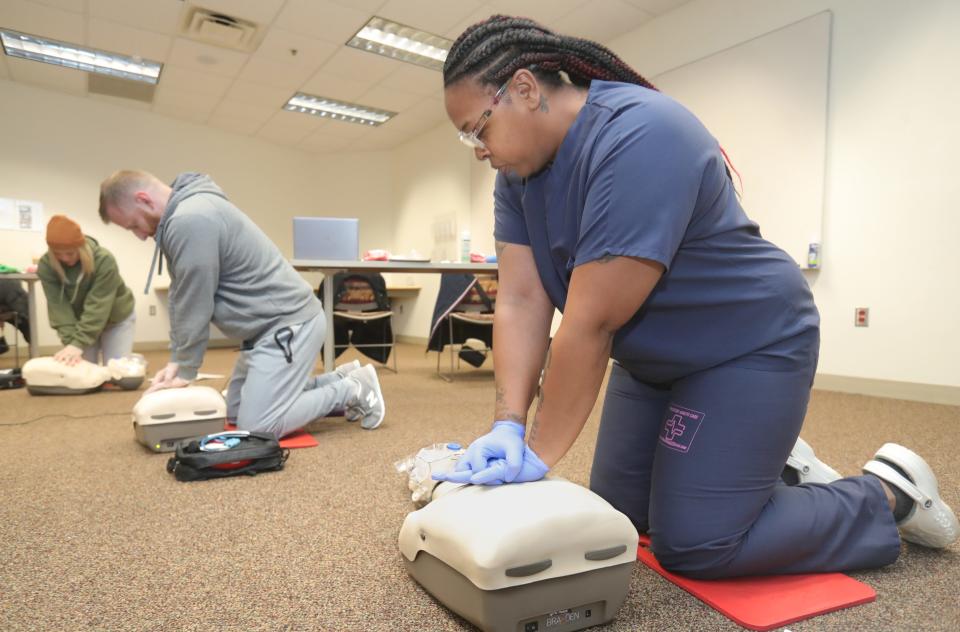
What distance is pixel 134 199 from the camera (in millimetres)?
1923

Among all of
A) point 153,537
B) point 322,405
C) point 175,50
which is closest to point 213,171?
point 175,50

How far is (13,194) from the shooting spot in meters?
5.62

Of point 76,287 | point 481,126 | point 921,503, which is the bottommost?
point 921,503

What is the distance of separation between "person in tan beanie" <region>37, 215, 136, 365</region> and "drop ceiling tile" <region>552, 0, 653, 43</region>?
353 centimetres

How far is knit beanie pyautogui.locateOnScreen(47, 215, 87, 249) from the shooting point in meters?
3.08

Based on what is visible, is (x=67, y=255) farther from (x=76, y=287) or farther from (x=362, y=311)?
(x=362, y=311)

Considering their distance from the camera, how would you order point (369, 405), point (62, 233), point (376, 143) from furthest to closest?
point (376, 143) → point (62, 233) → point (369, 405)

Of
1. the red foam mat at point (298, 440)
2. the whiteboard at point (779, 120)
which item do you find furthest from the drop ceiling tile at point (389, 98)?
the red foam mat at point (298, 440)

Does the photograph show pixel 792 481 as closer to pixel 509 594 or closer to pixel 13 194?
pixel 509 594

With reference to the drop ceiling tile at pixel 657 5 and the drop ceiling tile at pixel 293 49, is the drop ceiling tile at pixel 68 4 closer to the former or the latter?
the drop ceiling tile at pixel 293 49

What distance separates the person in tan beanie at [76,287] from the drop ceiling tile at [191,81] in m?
2.52

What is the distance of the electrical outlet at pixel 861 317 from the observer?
3.16 m

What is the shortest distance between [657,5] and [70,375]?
4511 millimetres

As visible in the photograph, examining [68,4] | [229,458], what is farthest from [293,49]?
[229,458]
